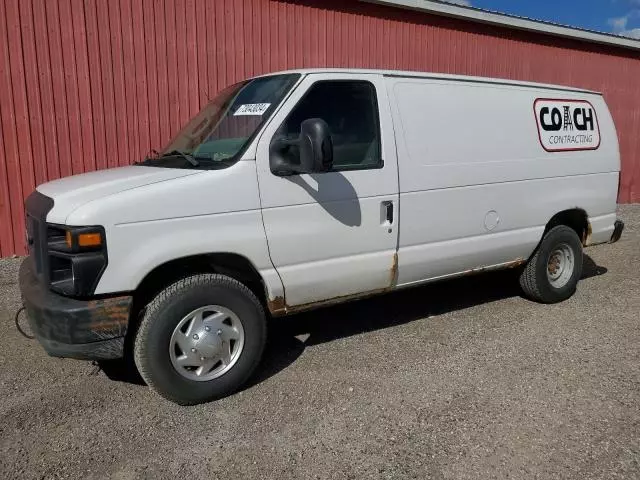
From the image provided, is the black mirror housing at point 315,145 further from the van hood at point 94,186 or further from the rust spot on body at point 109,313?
the rust spot on body at point 109,313

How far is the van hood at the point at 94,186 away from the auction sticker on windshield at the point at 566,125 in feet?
11.0

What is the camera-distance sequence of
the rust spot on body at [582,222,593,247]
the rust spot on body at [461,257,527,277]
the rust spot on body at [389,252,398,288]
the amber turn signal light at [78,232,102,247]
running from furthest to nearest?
1. the rust spot on body at [582,222,593,247]
2. the rust spot on body at [461,257,527,277]
3. the rust spot on body at [389,252,398,288]
4. the amber turn signal light at [78,232,102,247]

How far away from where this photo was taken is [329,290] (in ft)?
13.2

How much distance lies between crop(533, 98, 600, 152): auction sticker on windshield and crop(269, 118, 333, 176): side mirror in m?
2.57

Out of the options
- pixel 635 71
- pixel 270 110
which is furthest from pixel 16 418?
pixel 635 71

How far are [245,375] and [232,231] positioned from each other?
0.97 meters

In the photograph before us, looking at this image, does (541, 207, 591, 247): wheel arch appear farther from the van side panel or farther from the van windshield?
the van windshield

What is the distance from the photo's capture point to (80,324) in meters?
3.16

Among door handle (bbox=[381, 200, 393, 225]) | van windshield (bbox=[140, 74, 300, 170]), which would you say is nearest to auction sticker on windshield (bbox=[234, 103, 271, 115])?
van windshield (bbox=[140, 74, 300, 170])

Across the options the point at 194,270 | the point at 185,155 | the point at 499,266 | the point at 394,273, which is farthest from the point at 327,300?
the point at 499,266

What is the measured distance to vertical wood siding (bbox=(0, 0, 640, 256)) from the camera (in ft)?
21.5

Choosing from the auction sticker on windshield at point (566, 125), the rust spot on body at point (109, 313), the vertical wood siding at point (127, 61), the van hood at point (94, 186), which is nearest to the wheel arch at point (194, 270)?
the rust spot on body at point (109, 313)

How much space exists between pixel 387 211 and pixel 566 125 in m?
2.39

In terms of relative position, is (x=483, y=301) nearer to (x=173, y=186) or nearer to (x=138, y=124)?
(x=173, y=186)
